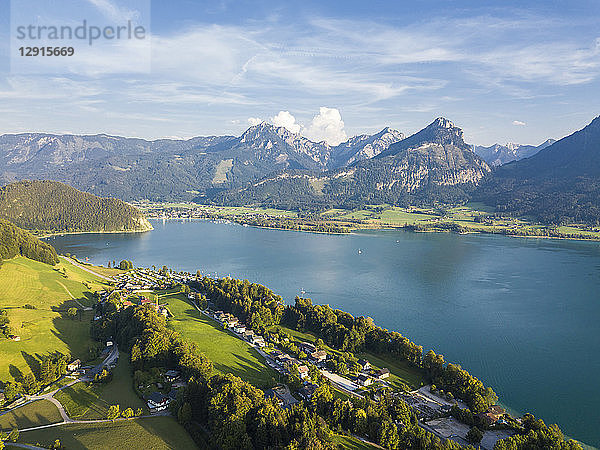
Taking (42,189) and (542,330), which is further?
(42,189)

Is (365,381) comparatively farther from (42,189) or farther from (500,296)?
(42,189)

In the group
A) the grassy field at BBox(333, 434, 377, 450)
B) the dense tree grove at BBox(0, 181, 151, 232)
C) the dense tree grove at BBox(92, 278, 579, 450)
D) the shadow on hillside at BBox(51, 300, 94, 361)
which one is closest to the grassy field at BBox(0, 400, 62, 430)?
the dense tree grove at BBox(92, 278, 579, 450)

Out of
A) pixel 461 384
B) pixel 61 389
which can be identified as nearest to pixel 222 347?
pixel 61 389

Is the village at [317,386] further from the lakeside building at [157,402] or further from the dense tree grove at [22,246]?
the dense tree grove at [22,246]

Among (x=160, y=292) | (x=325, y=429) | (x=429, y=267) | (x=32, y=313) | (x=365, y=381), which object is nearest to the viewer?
(x=325, y=429)

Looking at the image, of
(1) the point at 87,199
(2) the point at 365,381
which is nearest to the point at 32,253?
(2) the point at 365,381

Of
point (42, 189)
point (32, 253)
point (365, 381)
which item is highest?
point (42, 189)

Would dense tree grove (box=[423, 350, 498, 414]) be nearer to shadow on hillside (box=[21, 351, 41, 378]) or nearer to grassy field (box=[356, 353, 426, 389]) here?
grassy field (box=[356, 353, 426, 389])

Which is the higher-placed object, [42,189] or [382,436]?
[42,189]

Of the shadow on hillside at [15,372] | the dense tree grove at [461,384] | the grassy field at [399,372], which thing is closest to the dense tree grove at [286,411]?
the dense tree grove at [461,384]

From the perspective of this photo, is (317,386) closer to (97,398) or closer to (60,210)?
(97,398)
